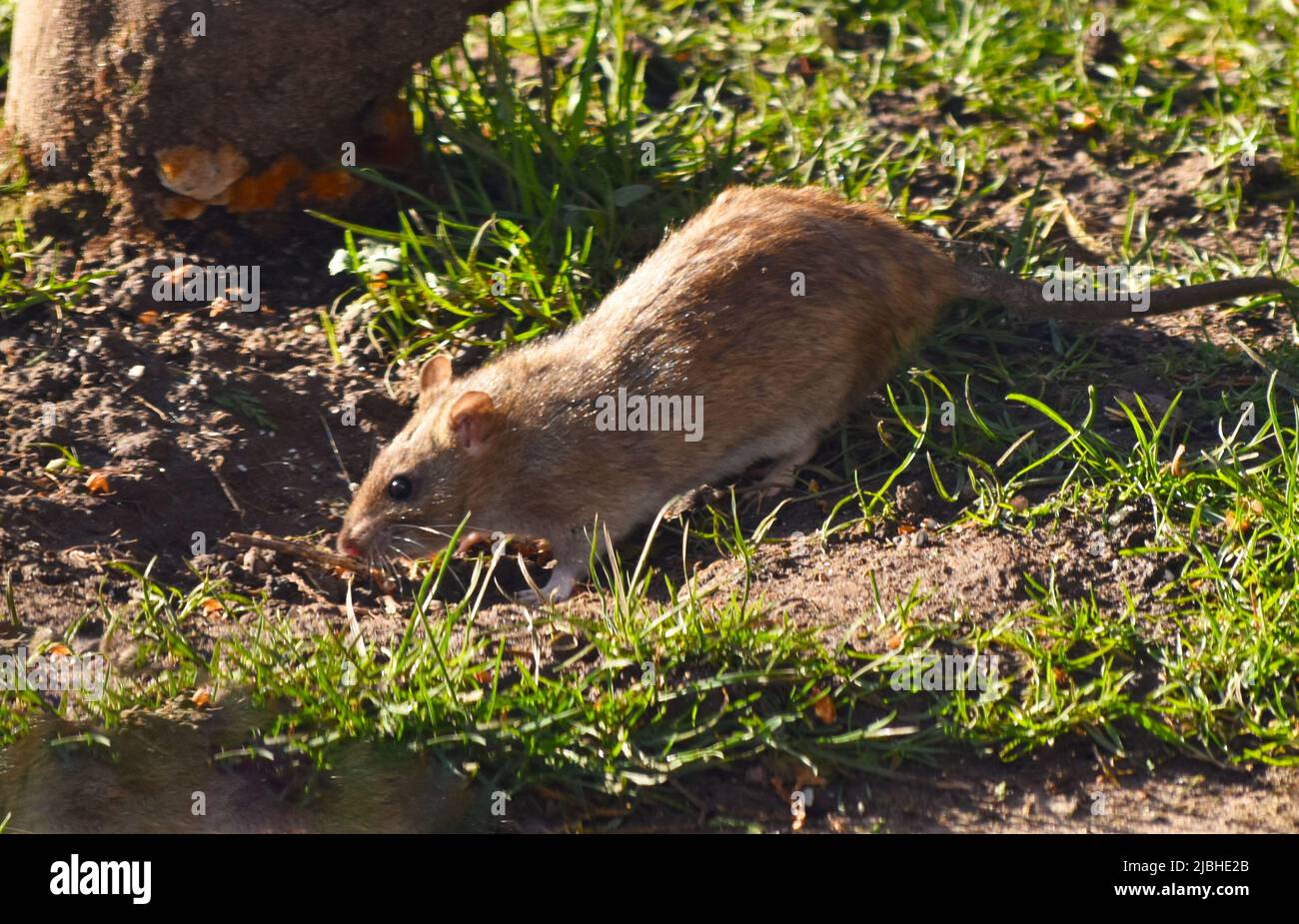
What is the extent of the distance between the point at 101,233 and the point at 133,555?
1607 mm

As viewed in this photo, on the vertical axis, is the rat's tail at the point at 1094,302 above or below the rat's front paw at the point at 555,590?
above

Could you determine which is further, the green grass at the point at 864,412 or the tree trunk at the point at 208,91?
the tree trunk at the point at 208,91

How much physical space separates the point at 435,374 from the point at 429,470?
0.34 metres

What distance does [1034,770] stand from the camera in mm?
3756

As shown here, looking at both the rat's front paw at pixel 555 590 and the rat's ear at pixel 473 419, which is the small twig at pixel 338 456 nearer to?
the rat's ear at pixel 473 419

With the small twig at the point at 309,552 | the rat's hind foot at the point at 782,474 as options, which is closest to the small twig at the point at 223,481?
the small twig at the point at 309,552

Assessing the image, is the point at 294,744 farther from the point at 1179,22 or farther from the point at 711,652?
the point at 1179,22

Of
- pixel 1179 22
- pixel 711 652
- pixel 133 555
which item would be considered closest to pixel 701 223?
pixel 711 652

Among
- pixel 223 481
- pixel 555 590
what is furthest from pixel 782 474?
pixel 223 481

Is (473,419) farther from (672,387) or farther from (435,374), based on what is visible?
(672,387)

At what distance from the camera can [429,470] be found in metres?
4.91

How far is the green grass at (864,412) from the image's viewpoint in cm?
380

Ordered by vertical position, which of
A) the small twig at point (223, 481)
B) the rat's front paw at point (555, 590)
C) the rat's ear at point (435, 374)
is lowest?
the rat's front paw at point (555, 590)

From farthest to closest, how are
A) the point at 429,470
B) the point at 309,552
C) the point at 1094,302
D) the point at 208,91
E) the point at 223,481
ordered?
the point at 208,91 → the point at 1094,302 → the point at 429,470 → the point at 223,481 → the point at 309,552
